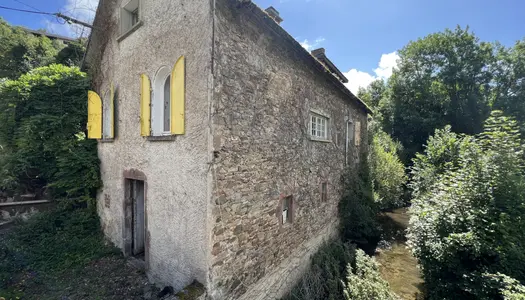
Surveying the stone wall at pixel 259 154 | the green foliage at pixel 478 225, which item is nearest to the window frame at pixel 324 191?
the stone wall at pixel 259 154

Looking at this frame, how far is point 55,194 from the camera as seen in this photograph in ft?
24.6

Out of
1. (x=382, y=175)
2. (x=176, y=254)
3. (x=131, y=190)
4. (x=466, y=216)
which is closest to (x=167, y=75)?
(x=131, y=190)

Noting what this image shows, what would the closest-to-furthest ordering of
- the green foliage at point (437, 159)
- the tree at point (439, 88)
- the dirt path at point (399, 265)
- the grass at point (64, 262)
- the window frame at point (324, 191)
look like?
the grass at point (64, 262) < the dirt path at point (399, 265) < the window frame at point (324, 191) < the green foliage at point (437, 159) < the tree at point (439, 88)

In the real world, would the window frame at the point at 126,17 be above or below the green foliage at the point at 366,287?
above

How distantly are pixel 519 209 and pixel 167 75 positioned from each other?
31.2 ft

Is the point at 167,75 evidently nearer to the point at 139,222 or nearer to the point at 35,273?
the point at 139,222

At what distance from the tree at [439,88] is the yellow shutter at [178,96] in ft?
76.8

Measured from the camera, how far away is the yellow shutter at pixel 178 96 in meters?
4.36

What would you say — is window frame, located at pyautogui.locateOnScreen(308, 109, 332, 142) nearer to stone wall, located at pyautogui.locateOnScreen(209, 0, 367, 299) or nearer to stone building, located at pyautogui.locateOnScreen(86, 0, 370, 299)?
stone building, located at pyautogui.locateOnScreen(86, 0, 370, 299)

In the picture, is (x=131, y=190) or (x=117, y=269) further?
(x=131, y=190)

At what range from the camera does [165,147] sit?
15.9 ft

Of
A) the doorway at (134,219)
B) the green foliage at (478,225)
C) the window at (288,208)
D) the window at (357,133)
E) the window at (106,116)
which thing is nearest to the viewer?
the green foliage at (478,225)

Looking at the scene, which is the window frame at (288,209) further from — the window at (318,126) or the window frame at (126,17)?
the window frame at (126,17)

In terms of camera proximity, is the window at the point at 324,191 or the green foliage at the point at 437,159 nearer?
the window at the point at 324,191
